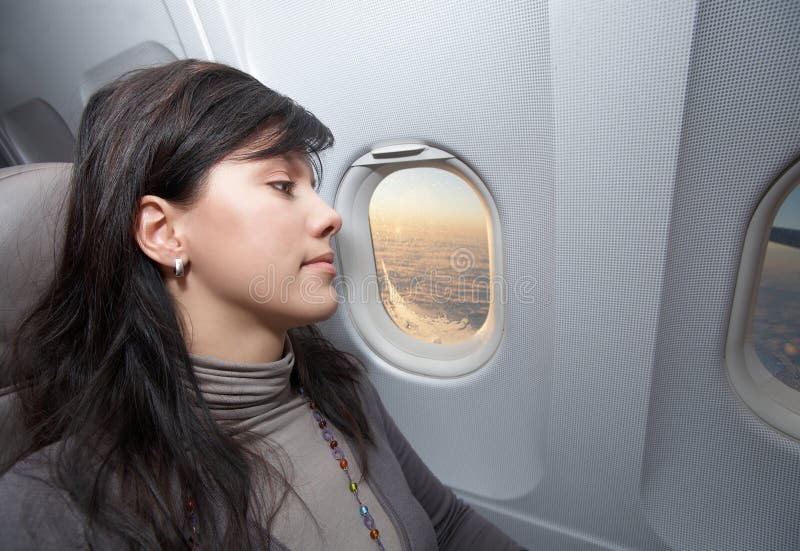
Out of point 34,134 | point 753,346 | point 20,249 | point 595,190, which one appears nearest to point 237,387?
point 20,249

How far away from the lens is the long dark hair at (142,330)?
0.82m

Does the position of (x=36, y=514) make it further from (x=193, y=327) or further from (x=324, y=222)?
(x=324, y=222)

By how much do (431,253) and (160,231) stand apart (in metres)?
1.18

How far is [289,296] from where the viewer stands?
3.14 feet

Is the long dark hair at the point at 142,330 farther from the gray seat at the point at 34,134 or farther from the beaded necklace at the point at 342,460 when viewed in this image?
the gray seat at the point at 34,134

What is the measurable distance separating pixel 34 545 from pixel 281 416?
0.47 metres

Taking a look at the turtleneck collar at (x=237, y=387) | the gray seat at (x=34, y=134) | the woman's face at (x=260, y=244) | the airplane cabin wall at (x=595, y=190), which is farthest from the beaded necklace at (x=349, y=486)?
the gray seat at (x=34, y=134)

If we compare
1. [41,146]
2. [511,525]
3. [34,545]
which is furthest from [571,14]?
[41,146]

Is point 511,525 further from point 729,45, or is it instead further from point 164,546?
point 729,45

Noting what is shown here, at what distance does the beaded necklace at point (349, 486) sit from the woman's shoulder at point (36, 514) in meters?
0.16

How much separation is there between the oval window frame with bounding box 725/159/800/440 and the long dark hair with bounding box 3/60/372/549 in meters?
1.24

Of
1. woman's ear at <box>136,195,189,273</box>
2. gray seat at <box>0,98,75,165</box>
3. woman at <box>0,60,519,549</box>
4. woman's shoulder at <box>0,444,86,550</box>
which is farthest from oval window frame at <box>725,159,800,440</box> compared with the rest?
gray seat at <box>0,98,75,165</box>

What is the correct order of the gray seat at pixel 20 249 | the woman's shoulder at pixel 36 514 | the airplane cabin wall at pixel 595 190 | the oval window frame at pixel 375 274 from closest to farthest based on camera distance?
1. the woman's shoulder at pixel 36 514
2. the gray seat at pixel 20 249
3. the airplane cabin wall at pixel 595 190
4. the oval window frame at pixel 375 274

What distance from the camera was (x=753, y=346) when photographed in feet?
4.60
